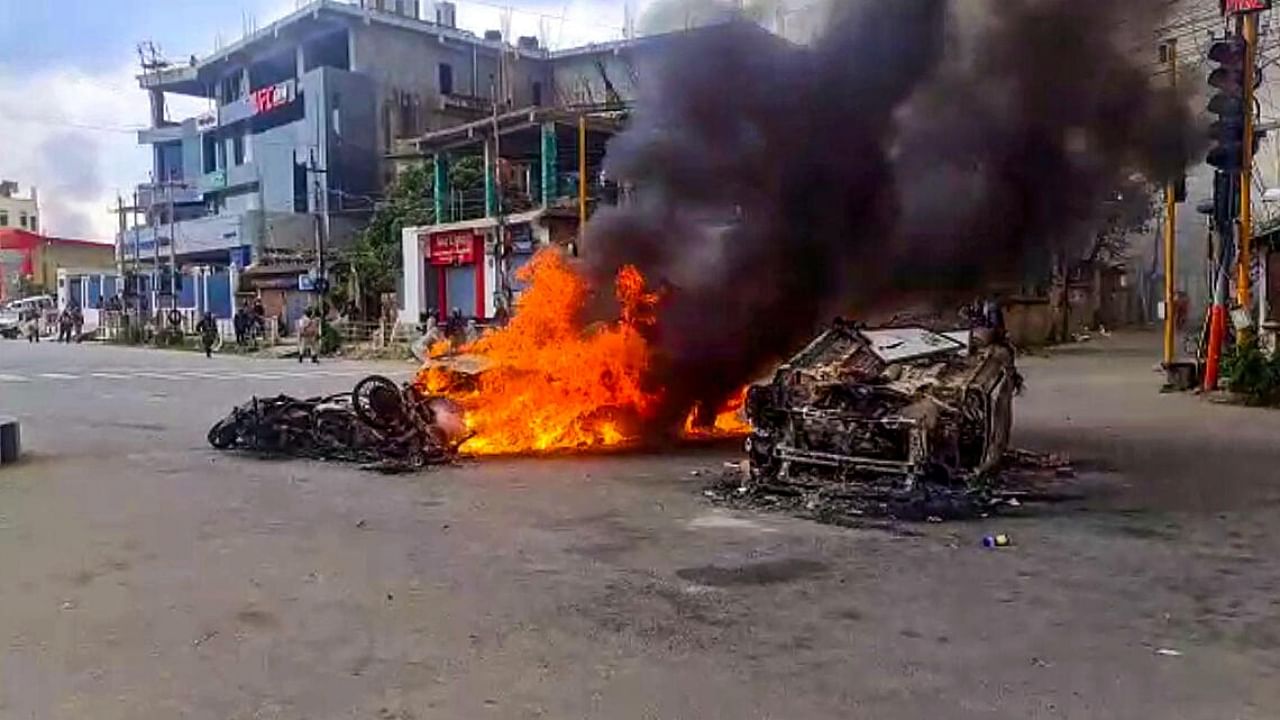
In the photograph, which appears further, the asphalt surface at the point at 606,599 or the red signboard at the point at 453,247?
the red signboard at the point at 453,247

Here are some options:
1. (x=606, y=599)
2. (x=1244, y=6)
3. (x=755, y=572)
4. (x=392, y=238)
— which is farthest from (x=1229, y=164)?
(x=392, y=238)

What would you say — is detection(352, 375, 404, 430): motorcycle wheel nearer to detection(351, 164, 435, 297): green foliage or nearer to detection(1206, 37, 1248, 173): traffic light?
detection(1206, 37, 1248, 173): traffic light

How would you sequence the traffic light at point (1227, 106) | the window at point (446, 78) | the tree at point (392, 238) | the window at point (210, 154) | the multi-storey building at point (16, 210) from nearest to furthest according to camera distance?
the traffic light at point (1227, 106) → the tree at point (392, 238) → the window at point (446, 78) → the window at point (210, 154) → the multi-storey building at point (16, 210)

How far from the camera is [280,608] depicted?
5.91 m

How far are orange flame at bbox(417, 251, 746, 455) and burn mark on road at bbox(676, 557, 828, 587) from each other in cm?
568

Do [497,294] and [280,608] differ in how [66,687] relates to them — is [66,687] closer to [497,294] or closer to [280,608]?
[280,608]

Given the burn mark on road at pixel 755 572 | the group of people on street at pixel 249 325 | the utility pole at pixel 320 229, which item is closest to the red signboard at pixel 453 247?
the utility pole at pixel 320 229

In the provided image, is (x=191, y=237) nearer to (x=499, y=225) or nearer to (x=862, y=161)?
(x=499, y=225)

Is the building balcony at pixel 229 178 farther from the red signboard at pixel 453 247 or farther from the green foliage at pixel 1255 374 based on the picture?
the green foliage at pixel 1255 374

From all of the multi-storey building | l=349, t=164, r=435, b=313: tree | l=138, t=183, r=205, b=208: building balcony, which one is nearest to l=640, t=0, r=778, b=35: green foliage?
l=349, t=164, r=435, b=313: tree

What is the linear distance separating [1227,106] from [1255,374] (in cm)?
372

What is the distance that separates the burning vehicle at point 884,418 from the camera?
9039 millimetres

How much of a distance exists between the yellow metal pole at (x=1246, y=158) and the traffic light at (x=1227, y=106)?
218 mm

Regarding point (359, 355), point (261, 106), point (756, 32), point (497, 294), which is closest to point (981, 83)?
point (756, 32)
